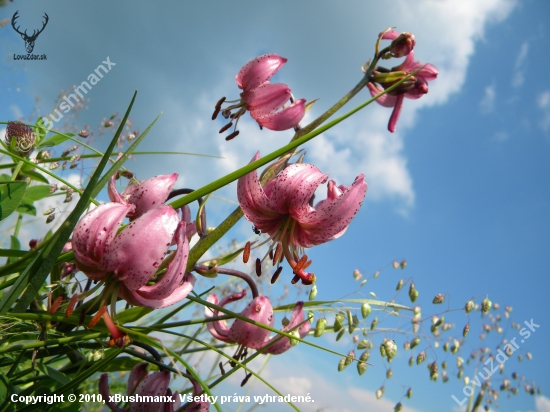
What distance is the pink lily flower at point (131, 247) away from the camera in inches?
22.3

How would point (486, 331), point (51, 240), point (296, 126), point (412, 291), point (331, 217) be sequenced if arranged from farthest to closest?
point (486, 331) → point (412, 291) → point (296, 126) → point (331, 217) → point (51, 240)

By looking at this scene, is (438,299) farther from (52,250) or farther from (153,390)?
(52,250)

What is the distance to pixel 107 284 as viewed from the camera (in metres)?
0.65

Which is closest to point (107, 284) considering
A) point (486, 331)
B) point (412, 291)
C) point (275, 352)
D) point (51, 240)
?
point (51, 240)

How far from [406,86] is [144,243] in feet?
2.62

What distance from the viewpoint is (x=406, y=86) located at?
108cm

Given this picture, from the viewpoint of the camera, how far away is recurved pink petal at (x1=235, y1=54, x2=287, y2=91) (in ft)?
3.16

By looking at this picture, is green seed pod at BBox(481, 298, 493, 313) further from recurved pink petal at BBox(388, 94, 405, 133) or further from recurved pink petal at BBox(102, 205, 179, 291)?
recurved pink petal at BBox(102, 205, 179, 291)

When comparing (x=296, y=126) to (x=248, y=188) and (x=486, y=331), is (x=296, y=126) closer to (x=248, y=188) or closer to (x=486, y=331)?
(x=248, y=188)

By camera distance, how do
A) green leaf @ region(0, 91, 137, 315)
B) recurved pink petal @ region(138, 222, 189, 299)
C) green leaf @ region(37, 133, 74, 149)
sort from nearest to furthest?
green leaf @ region(0, 91, 137, 315) < recurved pink petal @ region(138, 222, 189, 299) < green leaf @ region(37, 133, 74, 149)

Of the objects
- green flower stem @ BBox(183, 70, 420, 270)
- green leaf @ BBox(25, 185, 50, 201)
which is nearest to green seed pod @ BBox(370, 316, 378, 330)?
green flower stem @ BBox(183, 70, 420, 270)

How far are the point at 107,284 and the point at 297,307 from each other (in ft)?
1.55

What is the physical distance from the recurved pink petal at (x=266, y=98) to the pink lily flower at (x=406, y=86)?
0.71 ft

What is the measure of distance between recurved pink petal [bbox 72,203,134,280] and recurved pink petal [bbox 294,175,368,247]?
0.36 m
